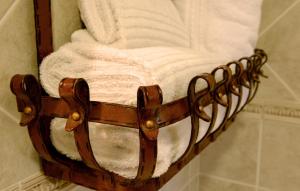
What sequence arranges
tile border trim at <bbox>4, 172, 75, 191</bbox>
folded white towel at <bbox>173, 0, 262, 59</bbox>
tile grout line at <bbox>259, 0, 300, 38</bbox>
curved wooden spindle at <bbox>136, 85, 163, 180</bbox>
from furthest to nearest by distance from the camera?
tile grout line at <bbox>259, 0, 300, 38</bbox> → folded white towel at <bbox>173, 0, 262, 59</bbox> → tile border trim at <bbox>4, 172, 75, 191</bbox> → curved wooden spindle at <bbox>136, 85, 163, 180</bbox>

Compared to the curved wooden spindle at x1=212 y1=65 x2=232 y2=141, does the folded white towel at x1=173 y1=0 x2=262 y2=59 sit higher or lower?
higher

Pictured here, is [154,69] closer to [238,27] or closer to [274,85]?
[238,27]

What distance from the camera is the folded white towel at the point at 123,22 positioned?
16.1 inches

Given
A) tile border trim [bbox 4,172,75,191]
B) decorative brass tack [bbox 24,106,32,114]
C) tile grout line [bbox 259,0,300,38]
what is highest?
tile grout line [bbox 259,0,300,38]

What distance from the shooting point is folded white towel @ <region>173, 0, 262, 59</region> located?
575 mm

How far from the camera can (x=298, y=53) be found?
2.77 feet

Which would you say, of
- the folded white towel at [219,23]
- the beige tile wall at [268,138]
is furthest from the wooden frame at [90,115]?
the beige tile wall at [268,138]

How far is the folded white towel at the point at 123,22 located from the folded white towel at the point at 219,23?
126 millimetres

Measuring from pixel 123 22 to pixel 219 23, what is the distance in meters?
0.24

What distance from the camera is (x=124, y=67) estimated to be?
354 mm

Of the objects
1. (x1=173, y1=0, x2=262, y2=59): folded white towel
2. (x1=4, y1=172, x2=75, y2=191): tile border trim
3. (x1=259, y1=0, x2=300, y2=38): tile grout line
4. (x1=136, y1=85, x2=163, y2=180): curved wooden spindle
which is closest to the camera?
(x1=136, y1=85, x2=163, y2=180): curved wooden spindle

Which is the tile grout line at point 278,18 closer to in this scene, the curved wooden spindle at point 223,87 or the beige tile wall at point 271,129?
the beige tile wall at point 271,129

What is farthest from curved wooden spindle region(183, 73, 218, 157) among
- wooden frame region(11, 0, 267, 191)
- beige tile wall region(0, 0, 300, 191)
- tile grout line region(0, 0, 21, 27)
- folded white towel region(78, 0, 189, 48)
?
beige tile wall region(0, 0, 300, 191)

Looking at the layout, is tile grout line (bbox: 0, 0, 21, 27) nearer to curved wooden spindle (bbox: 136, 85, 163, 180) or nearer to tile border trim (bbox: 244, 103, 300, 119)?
curved wooden spindle (bbox: 136, 85, 163, 180)
